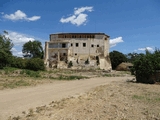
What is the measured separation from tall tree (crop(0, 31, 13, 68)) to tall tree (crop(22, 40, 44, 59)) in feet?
98.2

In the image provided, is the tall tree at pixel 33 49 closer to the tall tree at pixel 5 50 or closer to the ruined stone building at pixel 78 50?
the ruined stone building at pixel 78 50

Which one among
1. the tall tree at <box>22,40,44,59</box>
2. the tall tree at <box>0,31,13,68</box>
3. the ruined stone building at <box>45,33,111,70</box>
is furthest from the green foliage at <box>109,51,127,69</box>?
the tall tree at <box>0,31,13,68</box>

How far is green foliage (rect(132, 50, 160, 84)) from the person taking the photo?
21672 millimetres

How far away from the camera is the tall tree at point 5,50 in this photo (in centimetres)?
4056

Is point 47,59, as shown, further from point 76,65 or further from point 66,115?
point 66,115

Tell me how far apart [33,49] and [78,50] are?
914 inches

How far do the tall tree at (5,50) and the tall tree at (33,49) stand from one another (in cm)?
2994

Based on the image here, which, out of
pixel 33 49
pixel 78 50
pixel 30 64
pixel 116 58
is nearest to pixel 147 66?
pixel 30 64

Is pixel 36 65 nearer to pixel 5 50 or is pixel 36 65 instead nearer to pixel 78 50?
pixel 5 50

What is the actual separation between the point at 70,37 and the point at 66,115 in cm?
5747

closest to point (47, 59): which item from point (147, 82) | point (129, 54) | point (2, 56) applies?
point (2, 56)

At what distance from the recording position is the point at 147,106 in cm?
884

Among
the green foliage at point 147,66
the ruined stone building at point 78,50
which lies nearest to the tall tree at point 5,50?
the ruined stone building at point 78,50

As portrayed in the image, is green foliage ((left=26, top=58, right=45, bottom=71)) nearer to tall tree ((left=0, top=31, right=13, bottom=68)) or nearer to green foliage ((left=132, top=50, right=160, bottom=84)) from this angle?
tall tree ((left=0, top=31, right=13, bottom=68))
